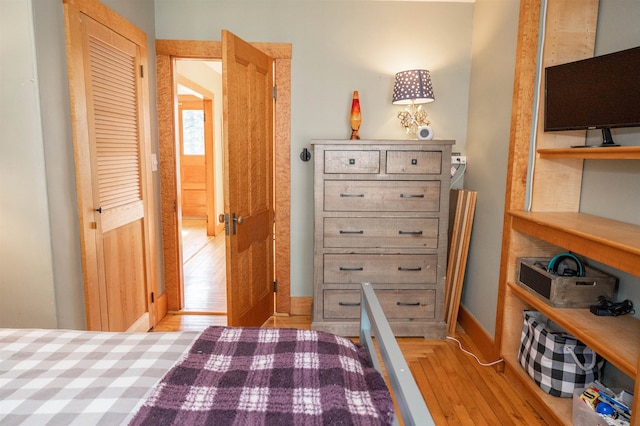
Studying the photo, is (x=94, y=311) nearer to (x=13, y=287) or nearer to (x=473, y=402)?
Result: (x=13, y=287)

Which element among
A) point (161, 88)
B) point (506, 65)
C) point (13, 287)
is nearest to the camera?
point (13, 287)

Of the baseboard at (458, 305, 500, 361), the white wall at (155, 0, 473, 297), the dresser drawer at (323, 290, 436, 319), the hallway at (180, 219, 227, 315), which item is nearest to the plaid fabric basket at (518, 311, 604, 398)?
the baseboard at (458, 305, 500, 361)

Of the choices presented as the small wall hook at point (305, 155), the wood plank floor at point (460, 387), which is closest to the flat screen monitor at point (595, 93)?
the wood plank floor at point (460, 387)

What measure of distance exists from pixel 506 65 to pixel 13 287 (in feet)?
9.81

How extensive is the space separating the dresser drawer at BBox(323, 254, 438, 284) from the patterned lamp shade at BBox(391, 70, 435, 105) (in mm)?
1140

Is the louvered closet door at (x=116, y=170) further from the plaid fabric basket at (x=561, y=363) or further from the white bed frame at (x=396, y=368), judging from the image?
the plaid fabric basket at (x=561, y=363)

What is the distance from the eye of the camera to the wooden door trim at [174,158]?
3057 millimetres

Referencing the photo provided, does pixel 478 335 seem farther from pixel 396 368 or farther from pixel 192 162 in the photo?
pixel 192 162

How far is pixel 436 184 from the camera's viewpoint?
2789mm

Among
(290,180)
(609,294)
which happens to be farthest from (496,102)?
(290,180)

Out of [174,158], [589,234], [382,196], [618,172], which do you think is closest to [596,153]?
[618,172]

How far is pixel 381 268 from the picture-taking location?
287 centimetres

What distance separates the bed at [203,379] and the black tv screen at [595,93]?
1.38 metres

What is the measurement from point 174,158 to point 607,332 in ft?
9.71
